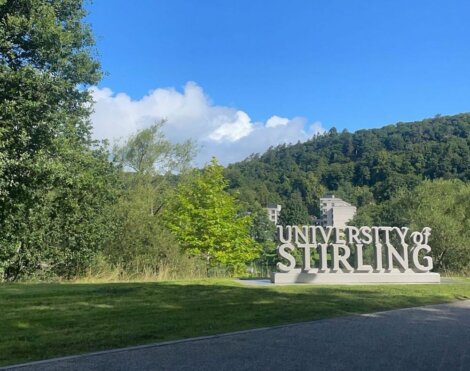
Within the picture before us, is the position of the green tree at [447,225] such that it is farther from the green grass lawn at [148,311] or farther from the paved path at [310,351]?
the paved path at [310,351]

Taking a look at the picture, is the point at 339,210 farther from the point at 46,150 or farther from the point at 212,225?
the point at 46,150

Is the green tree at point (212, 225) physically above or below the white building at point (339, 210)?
below

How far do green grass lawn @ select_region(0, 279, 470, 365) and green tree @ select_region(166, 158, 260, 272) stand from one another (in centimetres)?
1614

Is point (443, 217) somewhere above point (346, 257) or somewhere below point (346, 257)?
above

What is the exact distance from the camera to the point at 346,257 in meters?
18.4

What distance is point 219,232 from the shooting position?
29875 mm

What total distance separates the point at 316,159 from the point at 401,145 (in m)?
21.5

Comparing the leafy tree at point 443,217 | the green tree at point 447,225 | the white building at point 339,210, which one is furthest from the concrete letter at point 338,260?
the white building at point 339,210

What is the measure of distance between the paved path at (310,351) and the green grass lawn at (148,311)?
63 cm

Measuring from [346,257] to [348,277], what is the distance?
89 cm

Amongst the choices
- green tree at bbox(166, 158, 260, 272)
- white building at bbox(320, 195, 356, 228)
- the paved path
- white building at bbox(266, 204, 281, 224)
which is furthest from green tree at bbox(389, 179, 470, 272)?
white building at bbox(266, 204, 281, 224)

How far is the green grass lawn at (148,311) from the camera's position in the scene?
6.79 m

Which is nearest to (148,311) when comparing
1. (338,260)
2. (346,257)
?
(338,260)

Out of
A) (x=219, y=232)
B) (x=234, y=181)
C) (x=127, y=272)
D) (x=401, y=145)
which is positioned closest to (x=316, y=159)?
(x=401, y=145)
